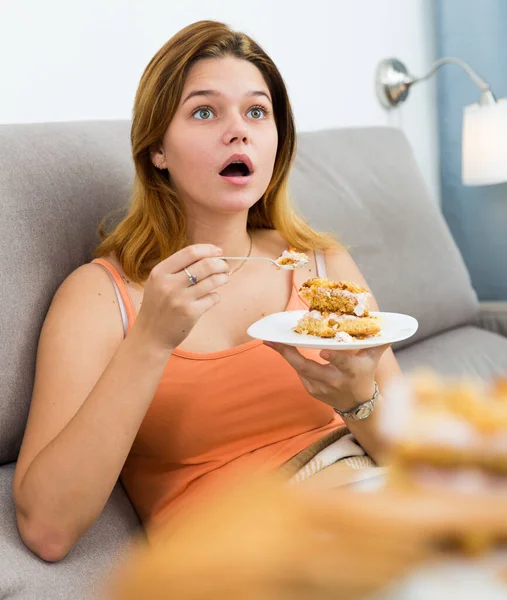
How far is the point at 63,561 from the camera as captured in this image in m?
0.98

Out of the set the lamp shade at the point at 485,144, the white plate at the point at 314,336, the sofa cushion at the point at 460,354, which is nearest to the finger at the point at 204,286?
the white plate at the point at 314,336

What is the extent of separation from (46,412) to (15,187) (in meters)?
0.40

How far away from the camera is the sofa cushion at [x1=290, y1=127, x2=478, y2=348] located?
70.7 inches

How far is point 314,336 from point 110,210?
52cm

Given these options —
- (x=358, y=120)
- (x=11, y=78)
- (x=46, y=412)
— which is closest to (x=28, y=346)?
(x=46, y=412)

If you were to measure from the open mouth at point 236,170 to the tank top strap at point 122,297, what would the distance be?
24 centimetres

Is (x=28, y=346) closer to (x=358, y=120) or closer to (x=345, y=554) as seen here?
(x=345, y=554)

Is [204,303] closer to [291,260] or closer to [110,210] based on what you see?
[291,260]

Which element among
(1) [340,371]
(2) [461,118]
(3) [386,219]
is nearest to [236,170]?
(1) [340,371]

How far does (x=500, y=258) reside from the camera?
8.23ft

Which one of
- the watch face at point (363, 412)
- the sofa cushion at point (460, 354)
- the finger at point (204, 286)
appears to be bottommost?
the sofa cushion at point (460, 354)

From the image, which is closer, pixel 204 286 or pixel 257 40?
pixel 204 286

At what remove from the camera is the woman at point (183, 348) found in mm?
948

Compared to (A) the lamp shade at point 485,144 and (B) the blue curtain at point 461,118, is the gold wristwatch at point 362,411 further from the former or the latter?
(B) the blue curtain at point 461,118
